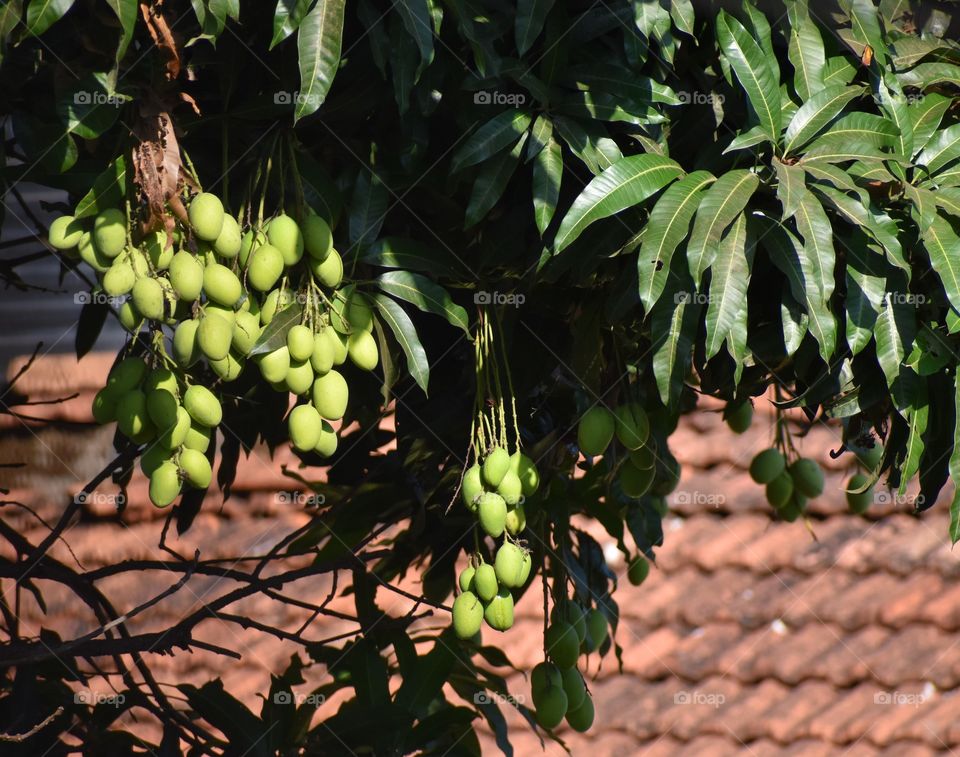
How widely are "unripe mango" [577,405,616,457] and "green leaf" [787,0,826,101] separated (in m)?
0.33

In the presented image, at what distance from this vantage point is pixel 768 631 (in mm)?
2525

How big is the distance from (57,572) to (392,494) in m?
0.41

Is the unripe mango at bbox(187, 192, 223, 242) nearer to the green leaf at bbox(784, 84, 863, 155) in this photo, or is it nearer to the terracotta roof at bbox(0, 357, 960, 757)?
the green leaf at bbox(784, 84, 863, 155)

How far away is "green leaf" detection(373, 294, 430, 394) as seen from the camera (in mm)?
937

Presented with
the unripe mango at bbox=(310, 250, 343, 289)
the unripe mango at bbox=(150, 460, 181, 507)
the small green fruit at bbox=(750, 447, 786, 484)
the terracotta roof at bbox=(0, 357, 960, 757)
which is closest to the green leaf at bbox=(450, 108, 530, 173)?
the unripe mango at bbox=(310, 250, 343, 289)

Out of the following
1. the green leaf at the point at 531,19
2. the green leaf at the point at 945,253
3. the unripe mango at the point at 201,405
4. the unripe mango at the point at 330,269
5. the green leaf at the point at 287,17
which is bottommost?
the unripe mango at the point at 201,405

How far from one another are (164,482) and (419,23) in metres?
0.41

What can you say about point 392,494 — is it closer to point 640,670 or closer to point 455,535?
point 455,535

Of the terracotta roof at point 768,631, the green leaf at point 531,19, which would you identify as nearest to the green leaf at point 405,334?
the green leaf at point 531,19

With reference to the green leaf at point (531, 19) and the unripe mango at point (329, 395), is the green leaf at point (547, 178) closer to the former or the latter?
→ the green leaf at point (531, 19)

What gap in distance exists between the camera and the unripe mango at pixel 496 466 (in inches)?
38.0

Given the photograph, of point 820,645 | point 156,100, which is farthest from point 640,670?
point 156,100

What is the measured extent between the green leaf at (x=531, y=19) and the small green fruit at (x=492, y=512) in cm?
38

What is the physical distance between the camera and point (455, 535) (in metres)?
1.39
